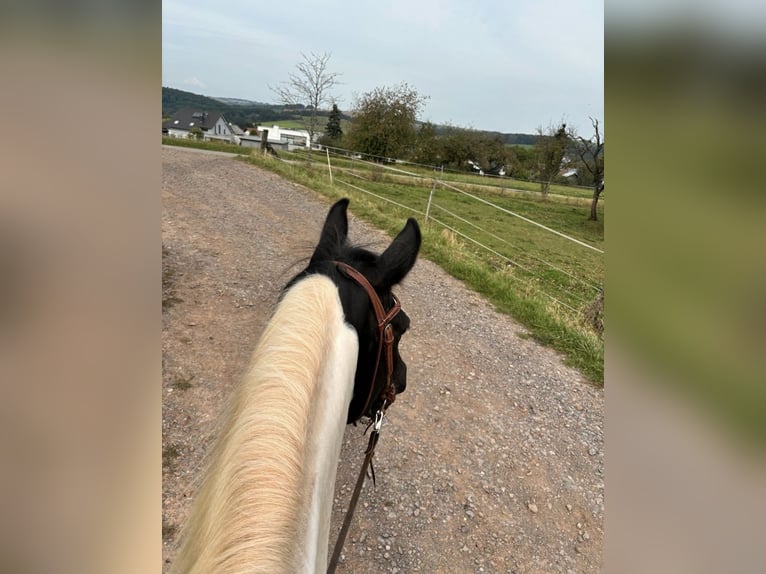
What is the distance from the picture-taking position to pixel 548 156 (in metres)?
29.7

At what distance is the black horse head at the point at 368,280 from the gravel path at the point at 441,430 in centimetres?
32

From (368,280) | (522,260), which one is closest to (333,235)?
(368,280)

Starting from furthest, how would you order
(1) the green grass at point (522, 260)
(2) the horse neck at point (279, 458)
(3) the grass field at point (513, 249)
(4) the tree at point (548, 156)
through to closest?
(4) the tree at point (548, 156), (3) the grass field at point (513, 249), (1) the green grass at point (522, 260), (2) the horse neck at point (279, 458)

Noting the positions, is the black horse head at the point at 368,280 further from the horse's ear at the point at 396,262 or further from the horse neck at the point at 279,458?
the horse neck at the point at 279,458

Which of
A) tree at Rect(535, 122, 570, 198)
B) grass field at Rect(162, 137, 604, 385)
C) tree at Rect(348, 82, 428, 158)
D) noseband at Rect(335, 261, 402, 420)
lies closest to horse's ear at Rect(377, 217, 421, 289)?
noseband at Rect(335, 261, 402, 420)

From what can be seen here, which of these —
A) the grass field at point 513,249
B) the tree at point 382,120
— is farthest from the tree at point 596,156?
the tree at point 382,120

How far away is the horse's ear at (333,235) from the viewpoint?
6.51ft

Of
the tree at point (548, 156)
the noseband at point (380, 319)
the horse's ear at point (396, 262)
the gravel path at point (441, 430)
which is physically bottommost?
the gravel path at point (441, 430)

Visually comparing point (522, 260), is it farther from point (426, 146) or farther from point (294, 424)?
point (426, 146)

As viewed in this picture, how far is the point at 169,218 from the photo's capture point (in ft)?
27.3
